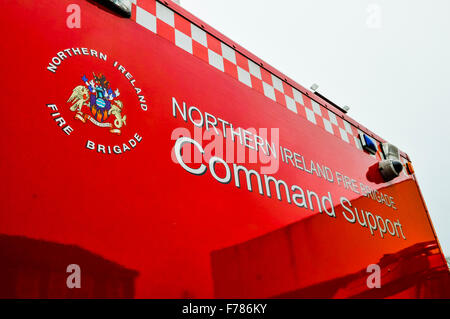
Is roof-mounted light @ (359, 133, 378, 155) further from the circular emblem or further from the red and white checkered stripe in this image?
the circular emblem

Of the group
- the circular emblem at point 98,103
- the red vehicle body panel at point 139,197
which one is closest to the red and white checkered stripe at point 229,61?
the red vehicle body panel at point 139,197

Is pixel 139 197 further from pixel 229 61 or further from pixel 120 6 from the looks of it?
pixel 229 61

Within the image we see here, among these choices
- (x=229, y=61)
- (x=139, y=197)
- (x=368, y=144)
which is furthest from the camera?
(x=368, y=144)

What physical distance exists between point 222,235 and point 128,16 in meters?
0.86

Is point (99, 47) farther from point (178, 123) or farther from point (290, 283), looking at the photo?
point (290, 283)

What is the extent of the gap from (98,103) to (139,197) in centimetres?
30

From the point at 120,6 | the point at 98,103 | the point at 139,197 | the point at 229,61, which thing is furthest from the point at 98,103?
the point at 229,61

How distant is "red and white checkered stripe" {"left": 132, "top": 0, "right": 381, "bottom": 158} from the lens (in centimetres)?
132

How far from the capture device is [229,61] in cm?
155

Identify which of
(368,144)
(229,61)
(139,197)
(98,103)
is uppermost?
(229,61)

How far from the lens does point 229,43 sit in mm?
1601

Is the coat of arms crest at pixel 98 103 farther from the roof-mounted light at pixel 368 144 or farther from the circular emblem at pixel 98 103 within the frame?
Answer: the roof-mounted light at pixel 368 144
